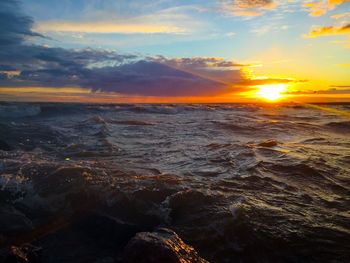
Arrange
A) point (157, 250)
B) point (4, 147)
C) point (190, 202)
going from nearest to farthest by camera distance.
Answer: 1. point (157, 250)
2. point (190, 202)
3. point (4, 147)

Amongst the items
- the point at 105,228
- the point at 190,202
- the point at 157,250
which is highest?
the point at 157,250

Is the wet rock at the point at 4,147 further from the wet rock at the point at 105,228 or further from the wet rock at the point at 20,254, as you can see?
the wet rock at the point at 20,254

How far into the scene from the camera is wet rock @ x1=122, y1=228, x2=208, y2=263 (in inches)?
153

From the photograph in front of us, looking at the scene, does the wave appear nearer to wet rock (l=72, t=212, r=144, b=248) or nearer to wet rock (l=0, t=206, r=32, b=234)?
wet rock (l=72, t=212, r=144, b=248)

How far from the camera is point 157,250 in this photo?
3938 millimetres

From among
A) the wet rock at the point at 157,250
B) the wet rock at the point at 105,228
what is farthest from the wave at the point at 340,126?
the wet rock at the point at 157,250

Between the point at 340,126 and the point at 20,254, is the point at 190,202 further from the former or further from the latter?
the point at 340,126

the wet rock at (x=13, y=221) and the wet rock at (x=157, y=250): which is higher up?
the wet rock at (x=157, y=250)

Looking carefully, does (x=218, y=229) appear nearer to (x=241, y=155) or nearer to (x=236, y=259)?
(x=236, y=259)

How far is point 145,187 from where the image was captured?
711 cm

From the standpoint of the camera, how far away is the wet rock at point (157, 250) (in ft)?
12.7

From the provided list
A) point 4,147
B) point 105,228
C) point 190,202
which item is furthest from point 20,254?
point 4,147

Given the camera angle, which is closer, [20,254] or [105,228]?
[20,254]

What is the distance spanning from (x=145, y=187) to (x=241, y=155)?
4.75m
